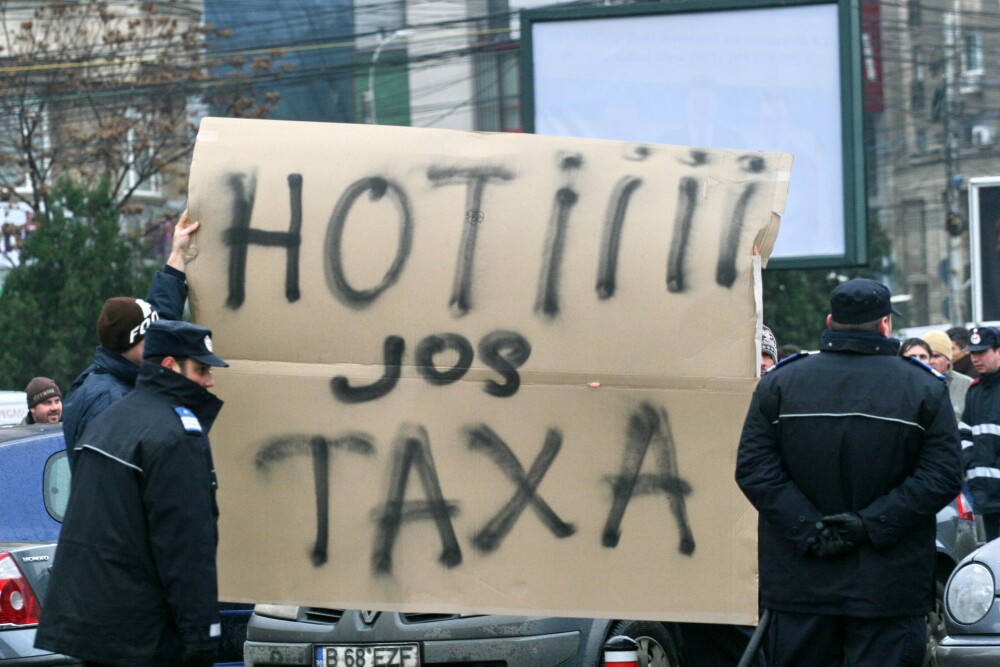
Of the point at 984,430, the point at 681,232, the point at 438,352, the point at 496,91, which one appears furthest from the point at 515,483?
the point at 496,91

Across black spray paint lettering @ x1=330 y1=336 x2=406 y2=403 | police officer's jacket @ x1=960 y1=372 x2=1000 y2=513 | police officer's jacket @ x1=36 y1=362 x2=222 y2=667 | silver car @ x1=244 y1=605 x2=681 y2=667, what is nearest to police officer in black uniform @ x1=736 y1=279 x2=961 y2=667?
black spray paint lettering @ x1=330 y1=336 x2=406 y2=403

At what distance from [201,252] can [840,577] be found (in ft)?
7.23

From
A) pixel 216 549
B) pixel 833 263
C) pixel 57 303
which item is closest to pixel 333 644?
pixel 216 549

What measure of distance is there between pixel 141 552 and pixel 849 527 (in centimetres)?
209

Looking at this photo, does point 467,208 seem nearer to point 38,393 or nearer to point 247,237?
point 247,237

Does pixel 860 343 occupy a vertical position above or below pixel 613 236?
below

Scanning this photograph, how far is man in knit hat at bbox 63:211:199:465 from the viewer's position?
4.62 m

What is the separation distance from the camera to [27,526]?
624 centimetres

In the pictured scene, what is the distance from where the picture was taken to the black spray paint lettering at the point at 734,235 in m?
4.46

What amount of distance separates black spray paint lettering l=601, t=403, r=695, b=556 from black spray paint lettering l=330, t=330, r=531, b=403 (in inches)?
15.3

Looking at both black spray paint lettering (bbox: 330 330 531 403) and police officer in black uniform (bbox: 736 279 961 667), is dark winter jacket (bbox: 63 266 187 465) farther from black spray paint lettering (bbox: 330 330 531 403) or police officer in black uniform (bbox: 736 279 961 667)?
police officer in black uniform (bbox: 736 279 961 667)

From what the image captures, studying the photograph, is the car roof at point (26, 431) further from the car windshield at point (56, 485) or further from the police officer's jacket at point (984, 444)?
the police officer's jacket at point (984, 444)

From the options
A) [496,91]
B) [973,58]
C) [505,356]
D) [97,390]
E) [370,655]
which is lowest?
[370,655]

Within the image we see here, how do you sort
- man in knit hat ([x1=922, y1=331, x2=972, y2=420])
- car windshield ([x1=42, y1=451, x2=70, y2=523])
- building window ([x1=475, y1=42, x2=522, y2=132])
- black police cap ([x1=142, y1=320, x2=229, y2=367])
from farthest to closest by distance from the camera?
building window ([x1=475, y1=42, x2=522, y2=132]) < man in knit hat ([x1=922, y1=331, x2=972, y2=420]) < car windshield ([x1=42, y1=451, x2=70, y2=523]) < black police cap ([x1=142, y1=320, x2=229, y2=367])
